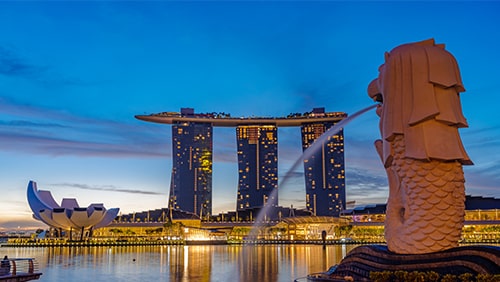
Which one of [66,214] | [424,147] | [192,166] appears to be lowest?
[66,214]

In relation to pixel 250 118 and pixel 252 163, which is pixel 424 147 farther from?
pixel 252 163

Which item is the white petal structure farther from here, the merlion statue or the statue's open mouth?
the merlion statue

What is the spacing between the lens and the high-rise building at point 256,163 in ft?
613

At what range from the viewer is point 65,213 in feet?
283

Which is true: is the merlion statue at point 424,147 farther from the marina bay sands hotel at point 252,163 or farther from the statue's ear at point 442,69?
the marina bay sands hotel at point 252,163

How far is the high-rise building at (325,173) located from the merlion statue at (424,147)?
16432cm

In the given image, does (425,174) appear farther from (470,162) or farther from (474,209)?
(474,209)

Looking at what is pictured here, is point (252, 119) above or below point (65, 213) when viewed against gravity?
above

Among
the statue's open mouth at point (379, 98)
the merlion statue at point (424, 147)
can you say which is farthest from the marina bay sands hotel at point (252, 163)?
the merlion statue at point (424, 147)

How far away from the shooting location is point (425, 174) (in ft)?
59.0

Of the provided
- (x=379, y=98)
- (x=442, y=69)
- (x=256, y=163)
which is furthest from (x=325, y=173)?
(x=442, y=69)

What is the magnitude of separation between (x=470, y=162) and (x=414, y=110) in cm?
A: 278

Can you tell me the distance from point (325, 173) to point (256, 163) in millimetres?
25591

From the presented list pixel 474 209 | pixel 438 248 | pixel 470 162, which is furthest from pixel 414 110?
pixel 474 209
